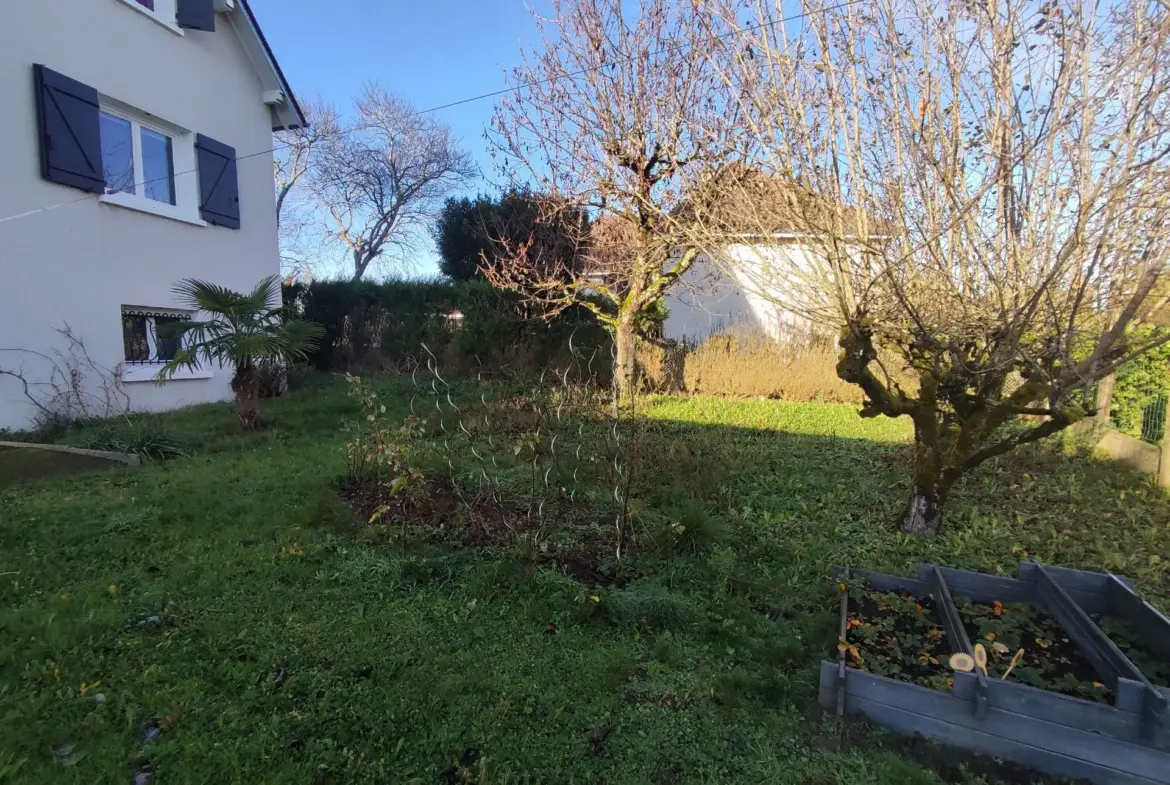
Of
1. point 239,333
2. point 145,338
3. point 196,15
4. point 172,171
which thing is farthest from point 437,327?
point 196,15

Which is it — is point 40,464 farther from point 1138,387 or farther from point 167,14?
point 1138,387

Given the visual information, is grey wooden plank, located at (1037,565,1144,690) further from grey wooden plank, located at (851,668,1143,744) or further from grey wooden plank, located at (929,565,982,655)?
grey wooden plank, located at (929,565,982,655)

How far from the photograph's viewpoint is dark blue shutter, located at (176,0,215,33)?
869cm

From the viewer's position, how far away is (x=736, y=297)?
13.8 meters

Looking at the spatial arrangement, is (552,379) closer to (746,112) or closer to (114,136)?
(746,112)

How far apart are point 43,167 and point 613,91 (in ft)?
23.2

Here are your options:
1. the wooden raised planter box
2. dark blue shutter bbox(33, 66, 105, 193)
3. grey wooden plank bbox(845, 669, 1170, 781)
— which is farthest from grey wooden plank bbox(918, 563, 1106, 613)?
dark blue shutter bbox(33, 66, 105, 193)

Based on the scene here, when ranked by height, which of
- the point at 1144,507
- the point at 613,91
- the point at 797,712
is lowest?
the point at 797,712

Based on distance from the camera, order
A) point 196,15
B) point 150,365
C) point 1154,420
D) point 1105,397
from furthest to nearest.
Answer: point 196,15 < point 150,365 < point 1105,397 < point 1154,420

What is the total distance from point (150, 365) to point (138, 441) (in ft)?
11.0

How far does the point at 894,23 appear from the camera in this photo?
11.0ft

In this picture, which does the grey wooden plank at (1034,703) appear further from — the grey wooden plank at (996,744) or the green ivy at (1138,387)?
the green ivy at (1138,387)

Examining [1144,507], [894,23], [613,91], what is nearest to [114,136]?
[613,91]

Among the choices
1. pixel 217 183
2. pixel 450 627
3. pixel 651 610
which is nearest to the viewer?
pixel 450 627
